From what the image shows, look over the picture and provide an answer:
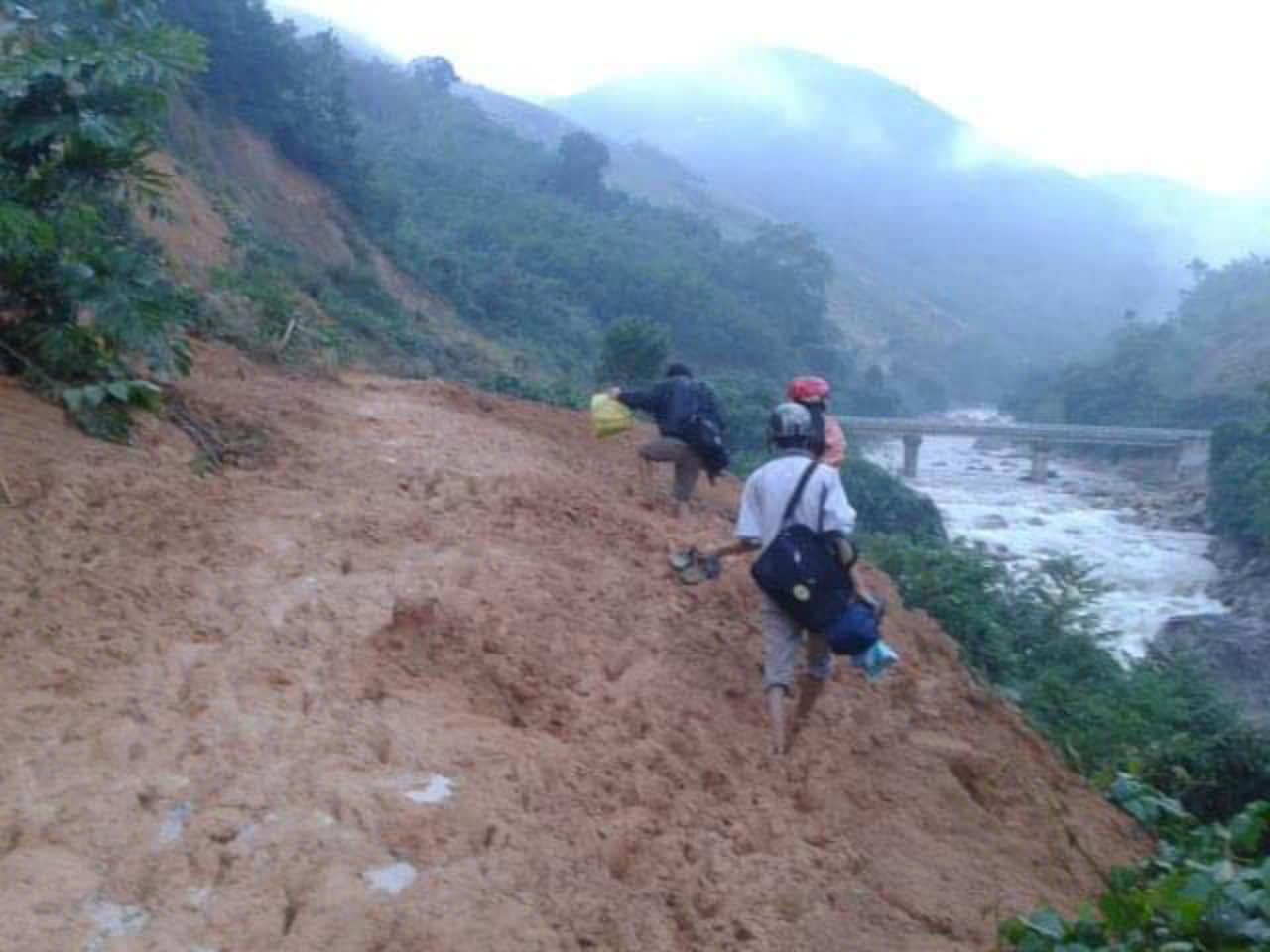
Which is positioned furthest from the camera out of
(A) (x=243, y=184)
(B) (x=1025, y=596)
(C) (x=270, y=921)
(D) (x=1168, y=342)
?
(D) (x=1168, y=342)

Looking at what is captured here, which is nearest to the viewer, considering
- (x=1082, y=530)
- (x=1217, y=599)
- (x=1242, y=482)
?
(x=1217, y=599)

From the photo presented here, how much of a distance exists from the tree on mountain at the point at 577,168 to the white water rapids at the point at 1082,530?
1929cm

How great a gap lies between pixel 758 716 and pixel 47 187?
15.8 feet

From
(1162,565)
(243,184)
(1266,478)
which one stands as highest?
(243,184)

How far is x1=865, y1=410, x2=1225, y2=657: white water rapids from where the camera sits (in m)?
24.7

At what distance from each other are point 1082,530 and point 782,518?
2837 cm

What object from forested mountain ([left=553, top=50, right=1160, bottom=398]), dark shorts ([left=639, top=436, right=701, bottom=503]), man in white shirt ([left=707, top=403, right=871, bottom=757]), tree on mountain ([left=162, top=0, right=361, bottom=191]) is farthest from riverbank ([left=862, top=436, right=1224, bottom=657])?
forested mountain ([left=553, top=50, right=1160, bottom=398])

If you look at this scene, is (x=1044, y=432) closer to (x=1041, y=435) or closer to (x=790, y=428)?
(x=1041, y=435)

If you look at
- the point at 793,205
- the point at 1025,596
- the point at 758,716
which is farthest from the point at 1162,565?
the point at 793,205

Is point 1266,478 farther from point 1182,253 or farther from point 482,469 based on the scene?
point 1182,253

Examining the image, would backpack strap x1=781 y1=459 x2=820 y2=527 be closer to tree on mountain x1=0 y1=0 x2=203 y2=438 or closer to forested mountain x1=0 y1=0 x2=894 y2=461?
tree on mountain x1=0 y1=0 x2=203 y2=438

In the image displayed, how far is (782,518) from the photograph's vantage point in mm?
4855

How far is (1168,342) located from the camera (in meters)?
50.2

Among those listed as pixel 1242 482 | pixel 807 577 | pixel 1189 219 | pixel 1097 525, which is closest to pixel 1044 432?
pixel 1097 525
